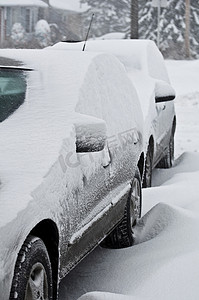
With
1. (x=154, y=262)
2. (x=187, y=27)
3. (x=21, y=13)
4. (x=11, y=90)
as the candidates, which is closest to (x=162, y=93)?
(x=154, y=262)

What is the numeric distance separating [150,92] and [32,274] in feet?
16.4

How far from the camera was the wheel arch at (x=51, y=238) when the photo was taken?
4.02 meters

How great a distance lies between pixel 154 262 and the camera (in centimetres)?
537

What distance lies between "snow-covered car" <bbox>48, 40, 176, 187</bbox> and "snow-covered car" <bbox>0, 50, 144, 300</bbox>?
160 centimetres

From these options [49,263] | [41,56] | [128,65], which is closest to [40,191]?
[49,263]

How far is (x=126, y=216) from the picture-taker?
6.23 meters

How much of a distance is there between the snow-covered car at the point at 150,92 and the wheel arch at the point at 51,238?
10.7ft

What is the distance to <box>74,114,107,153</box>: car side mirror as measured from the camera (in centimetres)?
455

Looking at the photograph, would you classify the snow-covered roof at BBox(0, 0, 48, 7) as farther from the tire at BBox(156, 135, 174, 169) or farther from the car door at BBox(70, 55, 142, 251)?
the car door at BBox(70, 55, 142, 251)

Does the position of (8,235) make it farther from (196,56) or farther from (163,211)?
(196,56)

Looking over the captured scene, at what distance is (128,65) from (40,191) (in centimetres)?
620

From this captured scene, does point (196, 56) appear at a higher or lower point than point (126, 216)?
lower

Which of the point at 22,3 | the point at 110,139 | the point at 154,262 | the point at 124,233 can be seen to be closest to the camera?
the point at 154,262

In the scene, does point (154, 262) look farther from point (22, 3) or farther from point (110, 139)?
point (22, 3)
